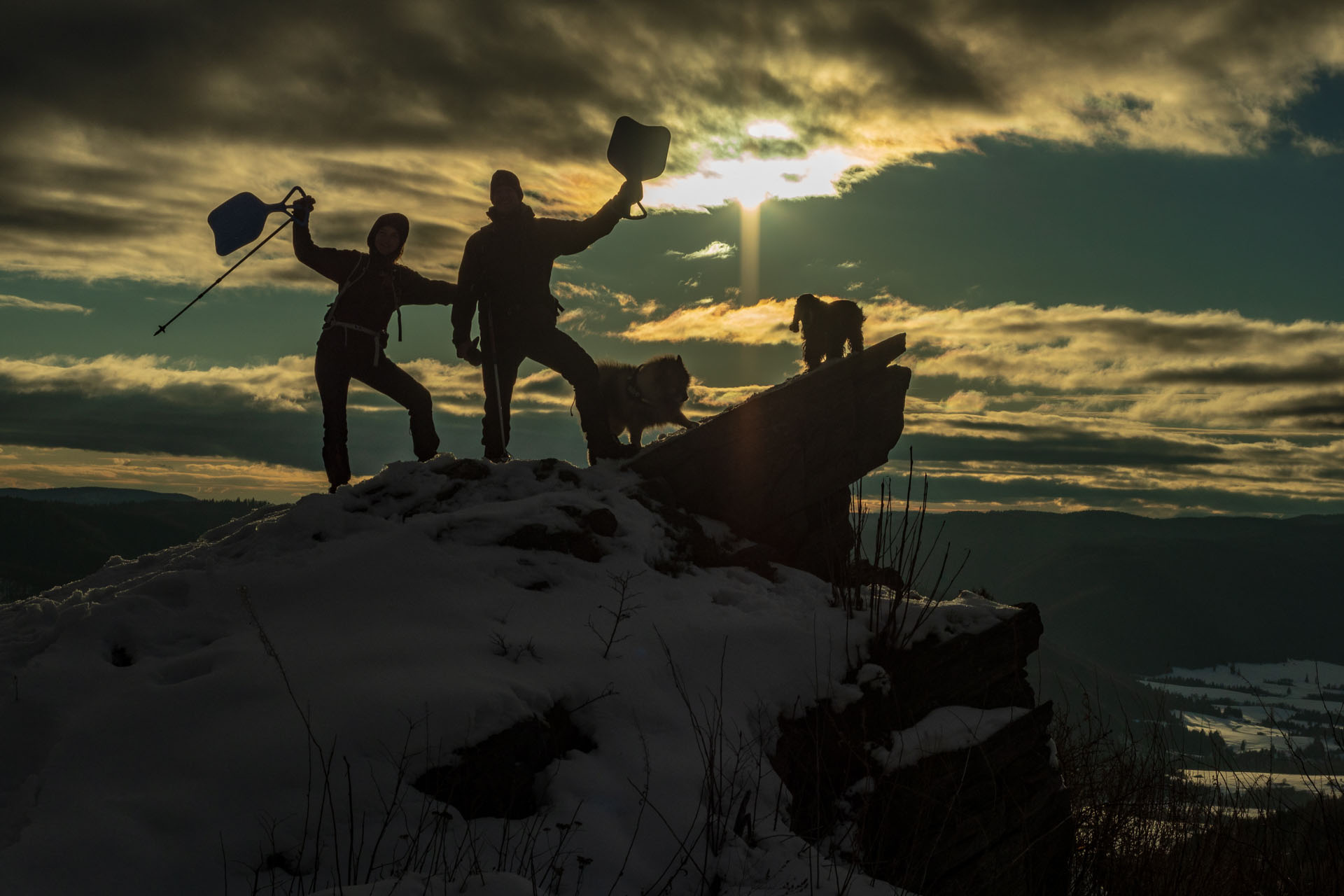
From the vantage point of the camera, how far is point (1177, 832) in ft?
18.5

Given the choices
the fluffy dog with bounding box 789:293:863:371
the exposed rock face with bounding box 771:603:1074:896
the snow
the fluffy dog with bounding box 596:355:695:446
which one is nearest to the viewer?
the snow

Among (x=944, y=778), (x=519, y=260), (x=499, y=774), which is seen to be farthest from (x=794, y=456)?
(x=499, y=774)

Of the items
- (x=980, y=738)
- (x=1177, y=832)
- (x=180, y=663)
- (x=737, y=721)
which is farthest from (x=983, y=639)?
(x=180, y=663)

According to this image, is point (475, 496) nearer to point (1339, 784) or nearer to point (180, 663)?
point (180, 663)

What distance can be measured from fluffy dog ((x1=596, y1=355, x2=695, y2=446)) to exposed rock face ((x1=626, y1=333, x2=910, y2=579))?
2568mm

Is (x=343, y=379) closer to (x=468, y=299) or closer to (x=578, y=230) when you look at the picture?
(x=468, y=299)

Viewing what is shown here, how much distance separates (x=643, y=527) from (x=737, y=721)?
2.53 m

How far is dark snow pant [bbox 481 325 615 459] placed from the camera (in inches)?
345

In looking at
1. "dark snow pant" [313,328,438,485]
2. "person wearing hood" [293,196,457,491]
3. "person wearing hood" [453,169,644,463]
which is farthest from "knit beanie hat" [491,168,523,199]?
"dark snow pant" [313,328,438,485]

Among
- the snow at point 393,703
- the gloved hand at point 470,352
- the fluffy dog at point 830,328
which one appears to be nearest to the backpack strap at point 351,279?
the gloved hand at point 470,352

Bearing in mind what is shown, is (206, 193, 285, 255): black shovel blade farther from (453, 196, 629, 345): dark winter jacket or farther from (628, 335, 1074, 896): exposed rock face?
(628, 335, 1074, 896): exposed rock face

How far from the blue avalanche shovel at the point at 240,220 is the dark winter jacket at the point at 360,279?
0.32 m

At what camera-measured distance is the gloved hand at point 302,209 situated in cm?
836

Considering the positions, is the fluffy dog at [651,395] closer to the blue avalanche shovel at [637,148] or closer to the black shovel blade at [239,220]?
the blue avalanche shovel at [637,148]
